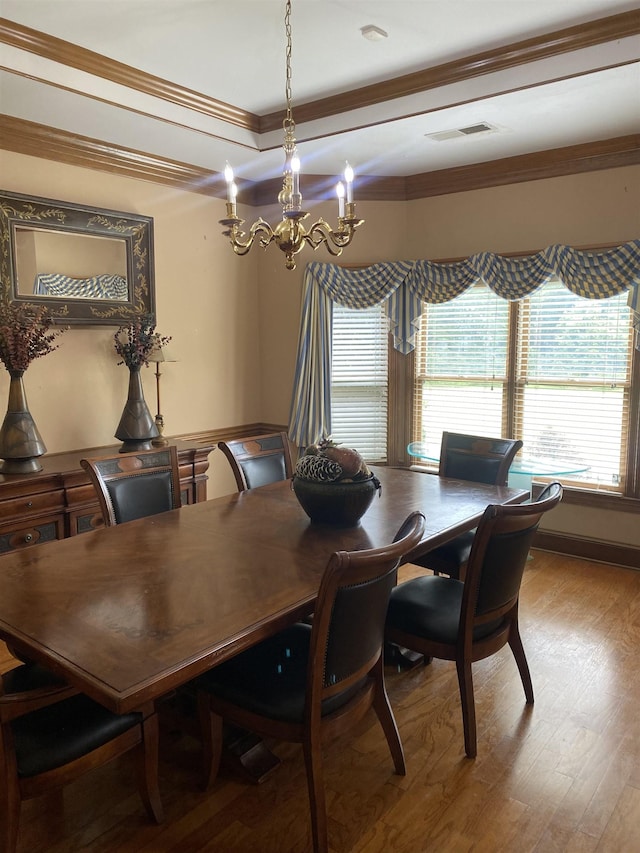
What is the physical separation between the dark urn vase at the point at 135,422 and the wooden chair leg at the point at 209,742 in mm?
2124

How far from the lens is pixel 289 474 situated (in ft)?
11.8

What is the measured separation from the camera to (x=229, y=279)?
488 centimetres

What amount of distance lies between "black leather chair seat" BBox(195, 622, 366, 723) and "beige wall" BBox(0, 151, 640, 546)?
235cm

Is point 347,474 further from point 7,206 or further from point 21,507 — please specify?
point 7,206

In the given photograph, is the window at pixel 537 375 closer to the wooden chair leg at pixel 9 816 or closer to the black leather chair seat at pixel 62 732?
the black leather chair seat at pixel 62 732

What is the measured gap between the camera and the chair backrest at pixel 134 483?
8.77 ft

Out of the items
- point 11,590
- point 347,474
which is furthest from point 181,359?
point 11,590

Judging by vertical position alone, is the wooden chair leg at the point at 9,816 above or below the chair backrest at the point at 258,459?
below

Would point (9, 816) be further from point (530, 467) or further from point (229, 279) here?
point (229, 279)

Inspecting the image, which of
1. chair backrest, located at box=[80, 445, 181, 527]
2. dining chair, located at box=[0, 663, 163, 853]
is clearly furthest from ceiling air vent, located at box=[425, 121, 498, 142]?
dining chair, located at box=[0, 663, 163, 853]

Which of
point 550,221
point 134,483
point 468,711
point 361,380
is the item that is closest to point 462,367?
point 361,380

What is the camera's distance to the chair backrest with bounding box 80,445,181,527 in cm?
267

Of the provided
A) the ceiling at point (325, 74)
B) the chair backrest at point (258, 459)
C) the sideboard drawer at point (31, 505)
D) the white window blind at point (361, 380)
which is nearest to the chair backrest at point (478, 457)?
the chair backrest at point (258, 459)

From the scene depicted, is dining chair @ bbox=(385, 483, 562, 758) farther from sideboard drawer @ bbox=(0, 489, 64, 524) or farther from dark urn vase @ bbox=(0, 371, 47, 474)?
dark urn vase @ bbox=(0, 371, 47, 474)
